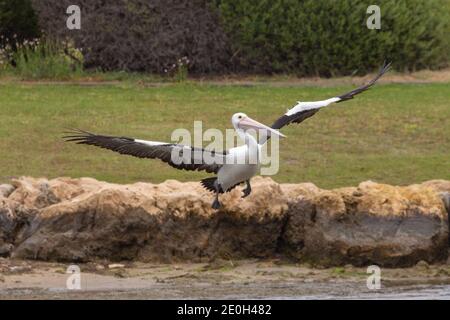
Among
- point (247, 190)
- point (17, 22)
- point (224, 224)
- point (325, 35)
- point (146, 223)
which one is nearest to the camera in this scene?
point (247, 190)

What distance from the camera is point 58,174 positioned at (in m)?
14.8

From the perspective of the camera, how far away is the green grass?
15.0 meters

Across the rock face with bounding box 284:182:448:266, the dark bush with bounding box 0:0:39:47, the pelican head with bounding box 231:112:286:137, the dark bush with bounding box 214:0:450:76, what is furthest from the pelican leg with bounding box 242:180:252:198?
the dark bush with bounding box 0:0:39:47

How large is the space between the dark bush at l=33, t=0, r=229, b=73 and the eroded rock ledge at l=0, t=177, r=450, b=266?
746 cm

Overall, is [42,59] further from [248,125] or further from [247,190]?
[247,190]

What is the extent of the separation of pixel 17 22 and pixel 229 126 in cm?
503

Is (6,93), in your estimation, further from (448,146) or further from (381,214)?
(381,214)

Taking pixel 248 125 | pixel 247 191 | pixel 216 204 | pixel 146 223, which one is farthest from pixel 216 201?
pixel 146 223

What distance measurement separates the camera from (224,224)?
515 inches

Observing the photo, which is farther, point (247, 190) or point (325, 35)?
point (325, 35)

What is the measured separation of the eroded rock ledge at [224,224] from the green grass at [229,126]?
1.49 m

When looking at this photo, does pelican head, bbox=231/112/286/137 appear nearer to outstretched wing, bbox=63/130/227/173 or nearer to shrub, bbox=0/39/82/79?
outstretched wing, bbox=63/130/227/173

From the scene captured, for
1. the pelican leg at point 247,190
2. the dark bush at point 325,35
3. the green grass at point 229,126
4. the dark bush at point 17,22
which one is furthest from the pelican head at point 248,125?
the dark bush at point 17,22
